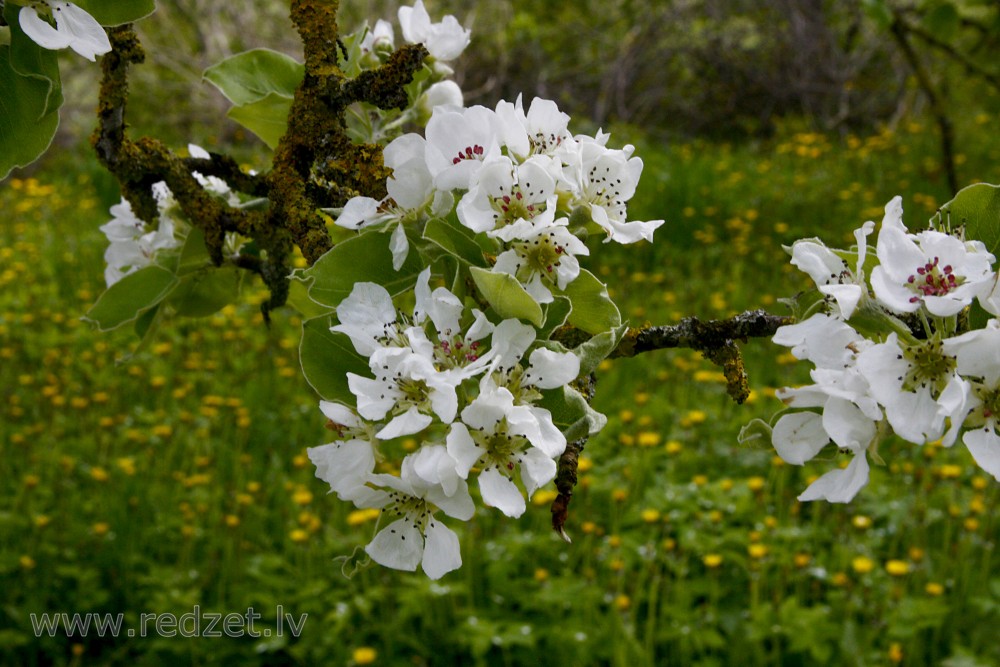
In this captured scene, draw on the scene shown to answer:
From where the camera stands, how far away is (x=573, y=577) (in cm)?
224

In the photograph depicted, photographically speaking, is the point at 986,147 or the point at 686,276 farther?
the point at 986,147

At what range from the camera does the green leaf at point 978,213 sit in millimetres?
694

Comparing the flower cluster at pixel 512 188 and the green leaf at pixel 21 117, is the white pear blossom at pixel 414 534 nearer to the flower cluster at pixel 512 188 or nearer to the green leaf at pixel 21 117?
the flower cluster at pixel 512 188

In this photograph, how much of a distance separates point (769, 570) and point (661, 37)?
22.8ft

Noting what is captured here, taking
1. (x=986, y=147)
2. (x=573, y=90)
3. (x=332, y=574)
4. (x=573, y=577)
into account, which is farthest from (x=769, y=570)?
(x=573, y=90)

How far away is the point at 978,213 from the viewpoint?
700 mm

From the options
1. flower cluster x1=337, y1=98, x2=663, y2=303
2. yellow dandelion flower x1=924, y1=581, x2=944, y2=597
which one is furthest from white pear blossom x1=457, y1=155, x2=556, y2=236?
yellow dandelion flower x1=924, y1=581, x2=944, y2=597

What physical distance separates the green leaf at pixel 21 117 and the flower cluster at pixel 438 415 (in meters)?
0.33

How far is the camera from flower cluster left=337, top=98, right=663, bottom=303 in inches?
24.8

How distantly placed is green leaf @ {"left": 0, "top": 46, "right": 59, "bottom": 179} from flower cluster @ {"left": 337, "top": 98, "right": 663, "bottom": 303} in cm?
28

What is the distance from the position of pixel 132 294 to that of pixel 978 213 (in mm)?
804

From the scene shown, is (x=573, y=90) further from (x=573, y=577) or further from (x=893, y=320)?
(x=893, y=320)

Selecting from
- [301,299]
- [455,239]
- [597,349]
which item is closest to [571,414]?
[597,349]

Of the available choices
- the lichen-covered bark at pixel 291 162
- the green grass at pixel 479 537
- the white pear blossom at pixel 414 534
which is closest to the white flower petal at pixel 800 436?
the white pear blossom at pixel 414 534
